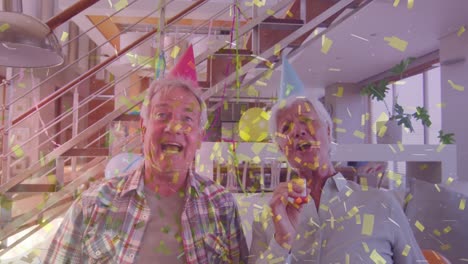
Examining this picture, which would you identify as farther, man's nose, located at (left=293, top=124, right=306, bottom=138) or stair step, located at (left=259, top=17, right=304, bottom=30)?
stair step, located at (left=259, top=17, right=304, bottom=30)

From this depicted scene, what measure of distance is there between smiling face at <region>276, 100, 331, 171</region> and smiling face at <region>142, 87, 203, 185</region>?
0.17 m

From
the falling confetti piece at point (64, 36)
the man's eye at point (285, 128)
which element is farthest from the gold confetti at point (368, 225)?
the falling confetti piece at point (64, 36)

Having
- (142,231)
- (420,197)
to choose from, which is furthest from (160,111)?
(420,197)

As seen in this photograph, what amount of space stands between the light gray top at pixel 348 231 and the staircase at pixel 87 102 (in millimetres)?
417

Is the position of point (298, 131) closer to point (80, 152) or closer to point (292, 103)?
point (292, 103)

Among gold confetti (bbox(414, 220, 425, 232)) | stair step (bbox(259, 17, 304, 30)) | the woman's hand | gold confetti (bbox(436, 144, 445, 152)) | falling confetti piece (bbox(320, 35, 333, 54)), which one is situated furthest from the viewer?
falling confetti piece (bbox(320, 35, 333, 54))

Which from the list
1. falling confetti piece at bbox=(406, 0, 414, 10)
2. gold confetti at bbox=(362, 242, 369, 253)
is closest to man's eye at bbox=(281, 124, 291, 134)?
gold confetti at bbox=(362, 242, 369, 253)

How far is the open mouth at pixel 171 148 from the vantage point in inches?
27.7

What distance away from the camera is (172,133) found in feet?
2.28

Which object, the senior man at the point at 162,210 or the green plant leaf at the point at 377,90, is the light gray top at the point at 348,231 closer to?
the senior man at the point at 162,210

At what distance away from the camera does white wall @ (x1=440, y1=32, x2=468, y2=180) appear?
3.91 feet

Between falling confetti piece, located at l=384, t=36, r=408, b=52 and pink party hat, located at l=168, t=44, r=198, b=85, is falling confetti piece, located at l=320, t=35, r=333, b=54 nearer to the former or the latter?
falling confetti piece, located at l=384, t=36, r=408, b=52

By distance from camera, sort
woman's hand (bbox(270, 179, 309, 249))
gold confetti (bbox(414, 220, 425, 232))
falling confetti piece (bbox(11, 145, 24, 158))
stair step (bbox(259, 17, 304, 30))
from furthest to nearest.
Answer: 1. stair step (bbox(259, 17, 304, 30))
2. falling confetti piece (bbox(11, 145, 24, 158))
3. gold confetti (bbox(414, 220, 425, 232))
4. woman's hand (bbox(270, 179, 309, 249))

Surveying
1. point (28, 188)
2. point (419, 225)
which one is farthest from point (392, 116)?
point (28, 188)
